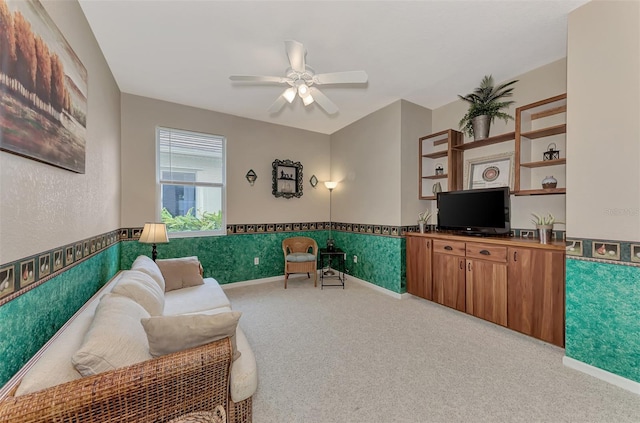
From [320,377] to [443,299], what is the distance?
7.03 feet

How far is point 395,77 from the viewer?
10.4 feet

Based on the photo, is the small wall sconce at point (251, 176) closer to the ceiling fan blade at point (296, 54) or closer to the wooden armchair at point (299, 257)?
the wooden armchair at point (299, 257)

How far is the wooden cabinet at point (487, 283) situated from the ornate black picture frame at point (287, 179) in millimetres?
3034

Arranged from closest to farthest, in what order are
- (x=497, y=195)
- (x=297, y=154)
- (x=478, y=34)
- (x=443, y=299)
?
(x=478, y=34), (x=497, y=195), (x=443, y=299), (x=297, y=154)

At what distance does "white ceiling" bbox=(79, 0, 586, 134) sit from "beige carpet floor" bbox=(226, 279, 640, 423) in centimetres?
292

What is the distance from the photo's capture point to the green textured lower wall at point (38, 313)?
1119 millimetres

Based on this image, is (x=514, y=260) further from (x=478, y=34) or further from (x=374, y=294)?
(x=478, y=34)

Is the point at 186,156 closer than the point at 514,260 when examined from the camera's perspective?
No

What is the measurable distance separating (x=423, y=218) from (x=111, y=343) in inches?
151

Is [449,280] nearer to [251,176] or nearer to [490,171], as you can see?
[490,171]

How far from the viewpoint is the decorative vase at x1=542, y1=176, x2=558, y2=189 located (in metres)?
2.72

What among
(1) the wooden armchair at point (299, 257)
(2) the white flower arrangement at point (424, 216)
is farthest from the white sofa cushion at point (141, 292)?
(2) the white flower arrangement at point (424, 216)

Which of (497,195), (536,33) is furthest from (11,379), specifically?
(536,33)

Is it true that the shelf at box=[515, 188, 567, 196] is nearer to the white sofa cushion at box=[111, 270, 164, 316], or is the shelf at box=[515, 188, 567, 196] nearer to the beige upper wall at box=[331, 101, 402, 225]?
the beige upper wall at box=[331, 101, 402, 225]
